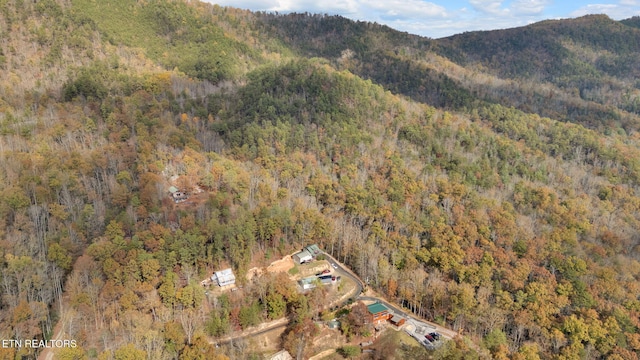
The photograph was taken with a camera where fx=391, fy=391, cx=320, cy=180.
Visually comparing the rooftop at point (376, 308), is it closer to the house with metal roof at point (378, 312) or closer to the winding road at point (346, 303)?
the house with metal roof at point (378, 312)

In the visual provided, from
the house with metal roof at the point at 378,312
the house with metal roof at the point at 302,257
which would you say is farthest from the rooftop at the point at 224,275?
the house with metal roof at the point at 378,312

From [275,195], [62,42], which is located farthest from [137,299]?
[62,42]

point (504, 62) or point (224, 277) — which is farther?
point (504, 62)

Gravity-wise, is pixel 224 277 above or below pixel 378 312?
above

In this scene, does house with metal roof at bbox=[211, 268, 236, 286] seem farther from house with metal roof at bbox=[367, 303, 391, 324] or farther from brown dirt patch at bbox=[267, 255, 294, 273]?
house with metal roof at bbox=[367, 303, 391, 324]

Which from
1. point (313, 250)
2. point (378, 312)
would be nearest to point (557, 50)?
point (313, 250)

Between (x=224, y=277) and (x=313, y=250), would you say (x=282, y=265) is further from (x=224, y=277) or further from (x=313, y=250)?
(x=224, y=277)

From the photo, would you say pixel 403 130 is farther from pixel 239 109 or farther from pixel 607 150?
pixel 607 150
